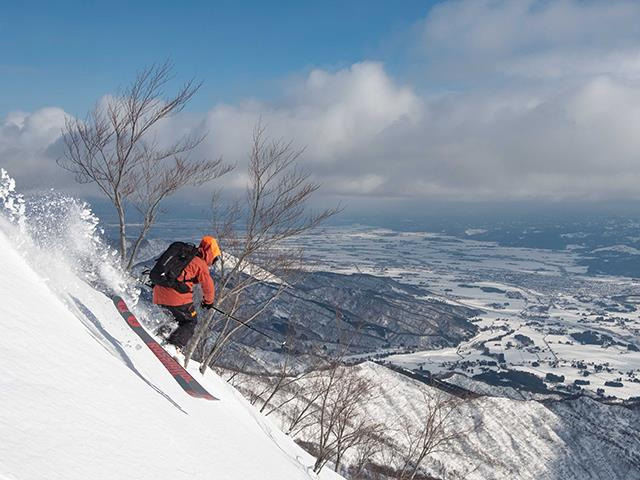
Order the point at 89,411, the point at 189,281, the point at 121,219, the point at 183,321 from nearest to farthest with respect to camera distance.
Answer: the point at 89,411
the point at 189,281
the point at 183,321
the point at 121,219

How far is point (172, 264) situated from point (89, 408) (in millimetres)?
5072

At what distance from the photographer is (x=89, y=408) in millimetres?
4270

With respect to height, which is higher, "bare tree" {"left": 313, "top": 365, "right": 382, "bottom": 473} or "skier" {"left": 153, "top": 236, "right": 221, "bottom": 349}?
"skier" {"left": 153, "top": 236, "right": 221, "bottom": 349}

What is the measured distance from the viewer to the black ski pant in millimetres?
10070

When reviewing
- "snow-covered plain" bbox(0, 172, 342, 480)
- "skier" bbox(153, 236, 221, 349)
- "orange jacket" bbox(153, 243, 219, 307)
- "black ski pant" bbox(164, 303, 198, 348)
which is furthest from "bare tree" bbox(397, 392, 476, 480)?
"snow-covered plain" bbox(0, 172, 342, 480)

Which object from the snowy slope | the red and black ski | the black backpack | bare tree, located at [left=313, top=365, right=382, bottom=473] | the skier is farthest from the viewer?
bare tree, located at [left=313, top=365, right=382, bottom=473]

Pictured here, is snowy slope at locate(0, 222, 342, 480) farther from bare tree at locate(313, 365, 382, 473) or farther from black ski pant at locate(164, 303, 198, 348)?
bare tree at locate(313, 365, 382, 473)

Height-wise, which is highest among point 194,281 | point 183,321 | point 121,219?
point 121,219

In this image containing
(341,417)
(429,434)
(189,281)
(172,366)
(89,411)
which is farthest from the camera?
(341,417)

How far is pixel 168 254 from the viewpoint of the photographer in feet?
29.9

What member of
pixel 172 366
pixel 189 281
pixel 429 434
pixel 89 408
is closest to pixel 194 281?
pixel 189 281

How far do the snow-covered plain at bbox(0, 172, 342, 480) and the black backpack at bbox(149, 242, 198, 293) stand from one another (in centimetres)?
127

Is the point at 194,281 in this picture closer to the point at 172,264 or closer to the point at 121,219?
the point at 172,264

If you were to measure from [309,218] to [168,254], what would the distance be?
5839 mm
